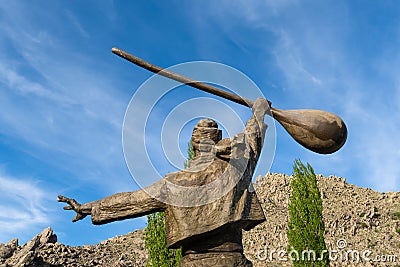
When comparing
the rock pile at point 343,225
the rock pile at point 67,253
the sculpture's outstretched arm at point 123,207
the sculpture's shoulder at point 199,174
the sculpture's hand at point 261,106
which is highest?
the rock pile at point 343,225

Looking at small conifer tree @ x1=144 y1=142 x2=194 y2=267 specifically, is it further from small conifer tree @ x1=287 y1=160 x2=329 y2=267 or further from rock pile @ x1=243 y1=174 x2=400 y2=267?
rock pile @ x1=243 y1=174 x2=400 y2=267

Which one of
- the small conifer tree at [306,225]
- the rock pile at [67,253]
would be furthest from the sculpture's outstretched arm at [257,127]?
the rock pile at [67,253]

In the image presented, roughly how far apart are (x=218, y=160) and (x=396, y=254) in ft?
146

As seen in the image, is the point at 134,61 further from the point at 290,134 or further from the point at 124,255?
the point at 124,255

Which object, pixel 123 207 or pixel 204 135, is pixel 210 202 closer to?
pixel 204 135

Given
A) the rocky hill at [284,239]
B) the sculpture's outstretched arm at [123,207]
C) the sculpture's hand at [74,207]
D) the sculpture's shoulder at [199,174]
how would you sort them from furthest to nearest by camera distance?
the rocky hill at [284,239], the sculpture's hand at [74,207], the sculpture's outstretched arm at [123,207], the sculpture's shoulder at [199,174]

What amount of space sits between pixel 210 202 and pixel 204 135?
672mm

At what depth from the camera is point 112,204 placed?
4605 mm

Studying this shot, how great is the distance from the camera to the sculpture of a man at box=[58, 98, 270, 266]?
4.35 m

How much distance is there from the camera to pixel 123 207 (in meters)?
4.59

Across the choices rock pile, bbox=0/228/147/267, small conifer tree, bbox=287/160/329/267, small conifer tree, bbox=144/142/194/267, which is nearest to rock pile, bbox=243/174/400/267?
rock pile, bbox=0/228/147/267

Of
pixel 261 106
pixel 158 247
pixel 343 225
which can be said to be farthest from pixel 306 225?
pixel 343 225

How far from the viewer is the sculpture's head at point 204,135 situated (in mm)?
4660

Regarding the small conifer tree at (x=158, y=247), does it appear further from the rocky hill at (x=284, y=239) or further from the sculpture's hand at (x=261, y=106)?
the sculpture's hand at (x=261, y=106)
